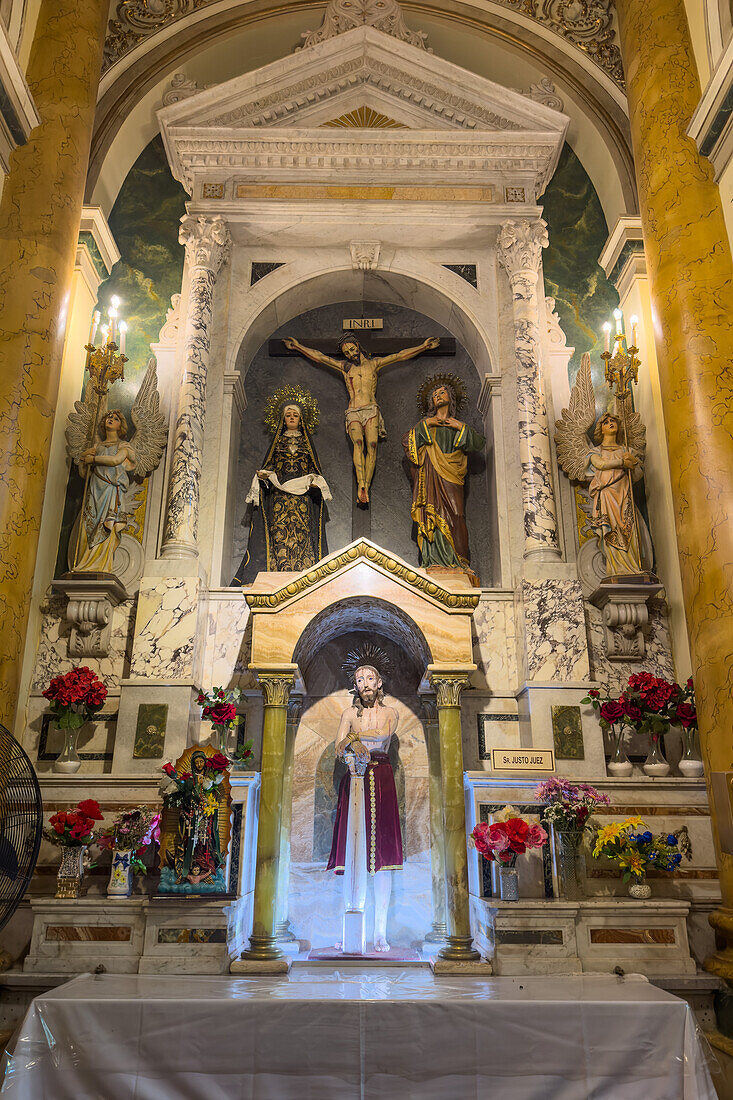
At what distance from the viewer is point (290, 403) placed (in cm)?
1023

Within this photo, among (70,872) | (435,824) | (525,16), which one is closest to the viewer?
(70,872)

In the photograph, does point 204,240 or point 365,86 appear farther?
point 365,86

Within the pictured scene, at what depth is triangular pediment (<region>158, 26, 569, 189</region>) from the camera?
10.5 meters

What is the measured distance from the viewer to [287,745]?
27.2 feet

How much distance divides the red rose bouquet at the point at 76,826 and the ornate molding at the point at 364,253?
6774 mm

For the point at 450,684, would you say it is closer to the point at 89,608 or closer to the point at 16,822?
the point at 89,608

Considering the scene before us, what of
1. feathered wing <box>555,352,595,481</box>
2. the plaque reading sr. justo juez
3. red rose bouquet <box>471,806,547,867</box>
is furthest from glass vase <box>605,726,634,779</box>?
feathered wing <box>555,352,595,481</box>

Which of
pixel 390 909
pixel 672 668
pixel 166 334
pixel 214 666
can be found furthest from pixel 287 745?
pixel 166 334

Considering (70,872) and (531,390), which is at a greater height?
(531,390)

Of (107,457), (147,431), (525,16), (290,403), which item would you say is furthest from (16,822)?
(525,16)

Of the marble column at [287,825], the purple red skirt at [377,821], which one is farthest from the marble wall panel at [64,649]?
the purple red skirt at [377,821]

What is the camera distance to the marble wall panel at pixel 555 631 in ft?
27.5

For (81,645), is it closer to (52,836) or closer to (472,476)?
(52,836)

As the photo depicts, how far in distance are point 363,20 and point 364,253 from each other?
3.17m
